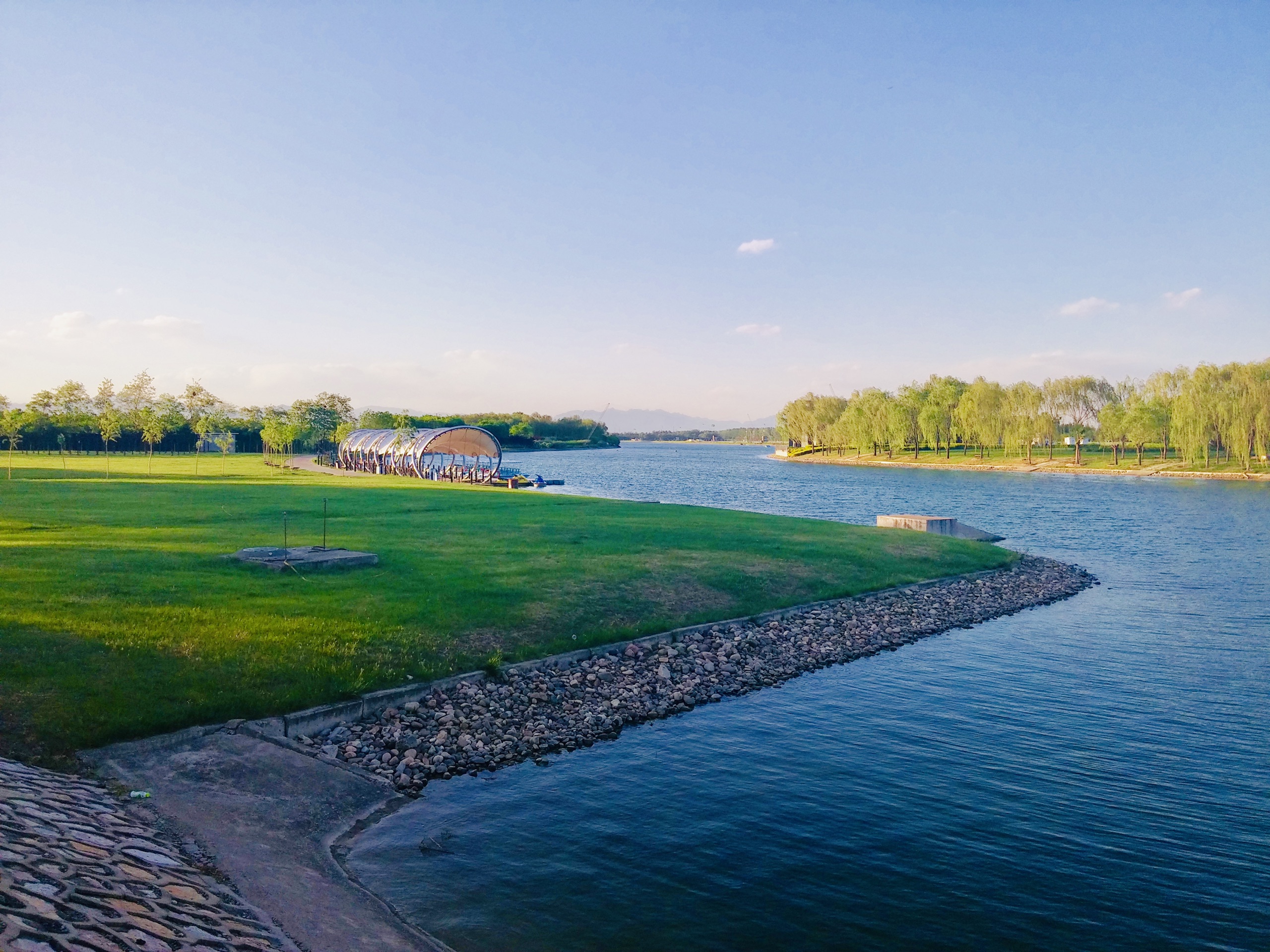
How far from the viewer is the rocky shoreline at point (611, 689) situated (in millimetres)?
13148

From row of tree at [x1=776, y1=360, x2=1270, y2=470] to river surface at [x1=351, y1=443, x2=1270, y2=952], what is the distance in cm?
9614

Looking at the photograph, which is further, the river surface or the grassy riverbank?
the grassy riverbank

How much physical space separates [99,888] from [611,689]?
10.5 meters

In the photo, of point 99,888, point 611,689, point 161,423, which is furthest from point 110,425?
point 99,888

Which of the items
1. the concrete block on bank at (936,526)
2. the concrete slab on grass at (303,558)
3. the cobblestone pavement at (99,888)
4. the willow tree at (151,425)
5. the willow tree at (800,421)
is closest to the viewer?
the cobblestone pavement at (99,888)

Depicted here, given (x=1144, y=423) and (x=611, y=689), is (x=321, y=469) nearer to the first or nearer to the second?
(x=611, y=689)

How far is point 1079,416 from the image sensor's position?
126m

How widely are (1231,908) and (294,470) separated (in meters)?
77.4

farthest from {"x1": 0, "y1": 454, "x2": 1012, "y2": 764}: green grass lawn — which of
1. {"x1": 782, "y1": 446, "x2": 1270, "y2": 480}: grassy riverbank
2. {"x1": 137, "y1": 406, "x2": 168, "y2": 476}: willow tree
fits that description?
{"x1": 782, "y1": 446, "x2": 1270, "y2": 480}: grassy riverbank

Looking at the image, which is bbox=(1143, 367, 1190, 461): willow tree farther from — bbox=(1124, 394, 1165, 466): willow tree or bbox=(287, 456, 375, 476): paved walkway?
bbox=(287, 456, 375, 476): paved walkway

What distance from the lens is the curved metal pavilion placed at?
7631cm

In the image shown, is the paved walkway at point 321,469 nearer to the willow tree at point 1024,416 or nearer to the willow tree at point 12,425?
the willow tree at point 12,425

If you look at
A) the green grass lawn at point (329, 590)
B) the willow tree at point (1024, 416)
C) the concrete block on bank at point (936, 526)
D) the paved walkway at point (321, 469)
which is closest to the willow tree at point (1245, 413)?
the willow tree at point (1024, 416)

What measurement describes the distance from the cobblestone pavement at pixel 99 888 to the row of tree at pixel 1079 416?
11762 cm
